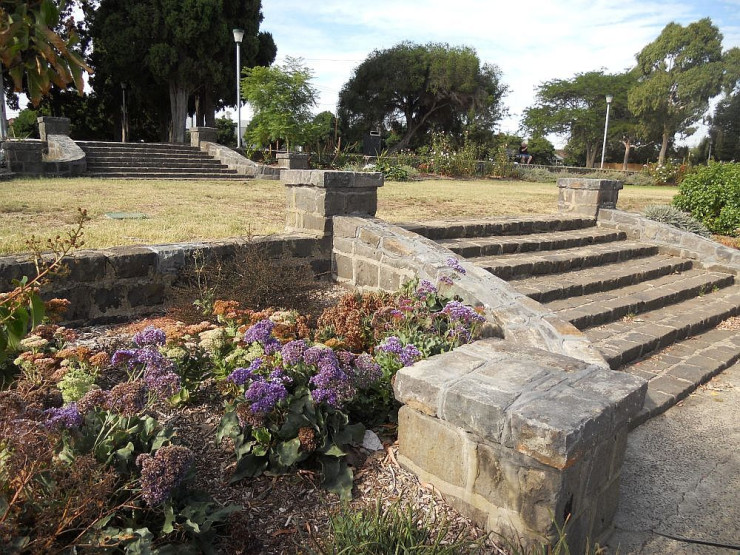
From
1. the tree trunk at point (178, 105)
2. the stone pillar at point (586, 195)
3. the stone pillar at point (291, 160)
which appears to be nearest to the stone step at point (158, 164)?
the stone pillar at point (291, 160)

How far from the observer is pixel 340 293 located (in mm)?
5418

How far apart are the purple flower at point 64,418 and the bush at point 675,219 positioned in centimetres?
947

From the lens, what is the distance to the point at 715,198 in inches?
408

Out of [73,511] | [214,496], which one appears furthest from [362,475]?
[73,511]

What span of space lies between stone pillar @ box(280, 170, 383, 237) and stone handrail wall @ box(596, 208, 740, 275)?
4527 mm

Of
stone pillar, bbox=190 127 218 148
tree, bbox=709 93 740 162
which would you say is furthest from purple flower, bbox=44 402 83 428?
tree, bbox=709 93 740 162

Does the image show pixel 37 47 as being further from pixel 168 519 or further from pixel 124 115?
pixel 124 115

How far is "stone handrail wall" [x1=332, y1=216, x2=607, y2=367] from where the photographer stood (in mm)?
4176

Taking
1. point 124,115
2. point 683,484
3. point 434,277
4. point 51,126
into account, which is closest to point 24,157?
point 51,126

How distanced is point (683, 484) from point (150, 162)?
1409cm

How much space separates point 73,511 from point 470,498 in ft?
5.14

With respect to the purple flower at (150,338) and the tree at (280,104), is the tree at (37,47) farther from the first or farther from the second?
the tree at (280,104)

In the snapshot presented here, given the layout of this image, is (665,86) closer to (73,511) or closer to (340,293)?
(340,293)

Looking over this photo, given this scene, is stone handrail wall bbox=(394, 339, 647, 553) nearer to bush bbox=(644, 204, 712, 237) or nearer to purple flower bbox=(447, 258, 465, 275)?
purple flower bbox=(447, 258, 465, 275)
